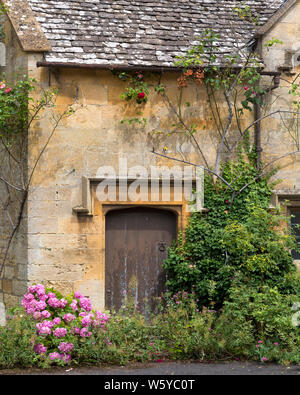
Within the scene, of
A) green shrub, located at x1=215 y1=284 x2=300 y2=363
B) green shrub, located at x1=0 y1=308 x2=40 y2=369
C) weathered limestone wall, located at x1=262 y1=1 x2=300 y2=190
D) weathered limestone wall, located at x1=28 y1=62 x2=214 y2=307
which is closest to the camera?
green shrub, located at x1=0 y1=308 x2=40 y2=369

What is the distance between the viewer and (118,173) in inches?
415

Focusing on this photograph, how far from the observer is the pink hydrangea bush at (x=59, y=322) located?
774 cm

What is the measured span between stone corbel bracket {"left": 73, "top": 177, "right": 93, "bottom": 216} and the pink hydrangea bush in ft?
6.99

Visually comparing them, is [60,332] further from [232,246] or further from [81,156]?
[81,156]

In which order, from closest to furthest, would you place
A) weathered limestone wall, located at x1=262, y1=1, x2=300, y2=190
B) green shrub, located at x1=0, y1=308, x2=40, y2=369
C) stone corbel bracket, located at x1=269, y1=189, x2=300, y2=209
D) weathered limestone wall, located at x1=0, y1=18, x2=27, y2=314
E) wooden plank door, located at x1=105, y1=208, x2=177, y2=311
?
green shrub, located at x1=0, y1=308, x2=40, y2=369, weathered limestone wall, located at x1=0, y1=18, x2=27, y2=314, wooden plank door, located at x1=105, y1=208, x2=177, y2=311, stone corbel bracket, located at x1=269, y1=189, x2=300, y2=209, weathered limestone wall, located at x1=262, y1=1, x2=300, y2=190

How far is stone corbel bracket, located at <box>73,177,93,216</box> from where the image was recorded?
10289mm

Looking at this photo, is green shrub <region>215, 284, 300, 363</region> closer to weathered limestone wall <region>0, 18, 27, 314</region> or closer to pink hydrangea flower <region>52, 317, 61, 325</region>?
pink hydrangea flower <region>52, 317, 61, 325</region>

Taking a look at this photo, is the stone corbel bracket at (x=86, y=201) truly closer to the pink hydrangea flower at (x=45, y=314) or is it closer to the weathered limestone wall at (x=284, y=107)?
the pink hydrangea flower at (x=45, y=314)

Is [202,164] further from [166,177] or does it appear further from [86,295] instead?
[86,295]

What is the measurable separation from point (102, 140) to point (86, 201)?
3.49 feet

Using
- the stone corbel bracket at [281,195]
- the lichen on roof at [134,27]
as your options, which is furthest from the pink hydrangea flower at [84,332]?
the lichen on roof at [134,27]

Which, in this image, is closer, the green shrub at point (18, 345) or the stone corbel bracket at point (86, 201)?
the green shrub at point (18, 345)

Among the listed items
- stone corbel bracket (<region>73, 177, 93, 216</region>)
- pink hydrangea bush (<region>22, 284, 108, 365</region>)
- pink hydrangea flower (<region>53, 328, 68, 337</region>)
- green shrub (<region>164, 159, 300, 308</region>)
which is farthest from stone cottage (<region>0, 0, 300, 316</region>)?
pink hydrangea flower (<region>53, 328, 68, 337</region>)

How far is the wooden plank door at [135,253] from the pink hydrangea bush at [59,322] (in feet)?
7.11
